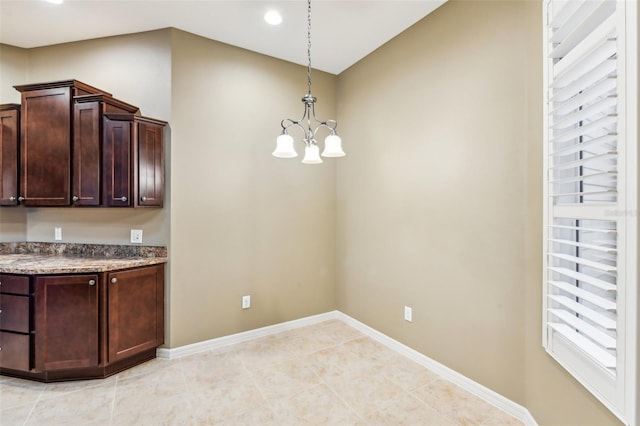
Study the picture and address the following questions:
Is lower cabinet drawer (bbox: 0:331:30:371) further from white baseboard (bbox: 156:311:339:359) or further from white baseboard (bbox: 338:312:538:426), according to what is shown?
white baseboard (bbox: 338:312:538:426)

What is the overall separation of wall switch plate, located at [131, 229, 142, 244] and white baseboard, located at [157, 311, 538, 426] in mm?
1026

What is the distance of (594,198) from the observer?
1.39 m

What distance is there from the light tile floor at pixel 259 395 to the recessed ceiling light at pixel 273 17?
9.91 feet

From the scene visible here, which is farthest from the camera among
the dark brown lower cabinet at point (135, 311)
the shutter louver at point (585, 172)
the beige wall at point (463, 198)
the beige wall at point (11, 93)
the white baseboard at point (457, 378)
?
the beige wall at point (11, 93)

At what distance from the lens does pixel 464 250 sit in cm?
228

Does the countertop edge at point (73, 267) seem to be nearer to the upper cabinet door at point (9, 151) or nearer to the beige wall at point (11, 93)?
the upper cabinet door at point (9, 151)

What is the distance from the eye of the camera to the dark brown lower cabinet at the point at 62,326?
2246 mm

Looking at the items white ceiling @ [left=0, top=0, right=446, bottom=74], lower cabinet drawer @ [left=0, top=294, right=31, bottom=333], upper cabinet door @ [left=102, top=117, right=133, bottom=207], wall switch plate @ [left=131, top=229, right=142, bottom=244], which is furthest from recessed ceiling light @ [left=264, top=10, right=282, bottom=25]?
lower cabinet drawer @ [left=0, top=294, right=31, bottom=333]

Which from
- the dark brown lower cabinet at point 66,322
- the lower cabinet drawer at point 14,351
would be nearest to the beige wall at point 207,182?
the dark brown lower cabinet at point 66,322

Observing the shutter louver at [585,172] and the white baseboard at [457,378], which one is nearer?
the shutter louver at [585,172]

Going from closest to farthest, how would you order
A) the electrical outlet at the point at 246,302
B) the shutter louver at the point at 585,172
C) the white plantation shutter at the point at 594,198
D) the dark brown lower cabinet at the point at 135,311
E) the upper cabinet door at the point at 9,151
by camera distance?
the white plantation shutter at the point at 594,198, the shutter louver at the point at 585,172, the dark brown lower cabinet at the point at 135,311, the upper cabinet door at the point at 9,151, the electrical outlet at the point at 246,302

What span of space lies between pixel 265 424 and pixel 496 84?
275 centimetres

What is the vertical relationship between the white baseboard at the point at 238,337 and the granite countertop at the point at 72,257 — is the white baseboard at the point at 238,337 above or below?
below

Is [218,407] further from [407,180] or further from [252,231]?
[407,180]
